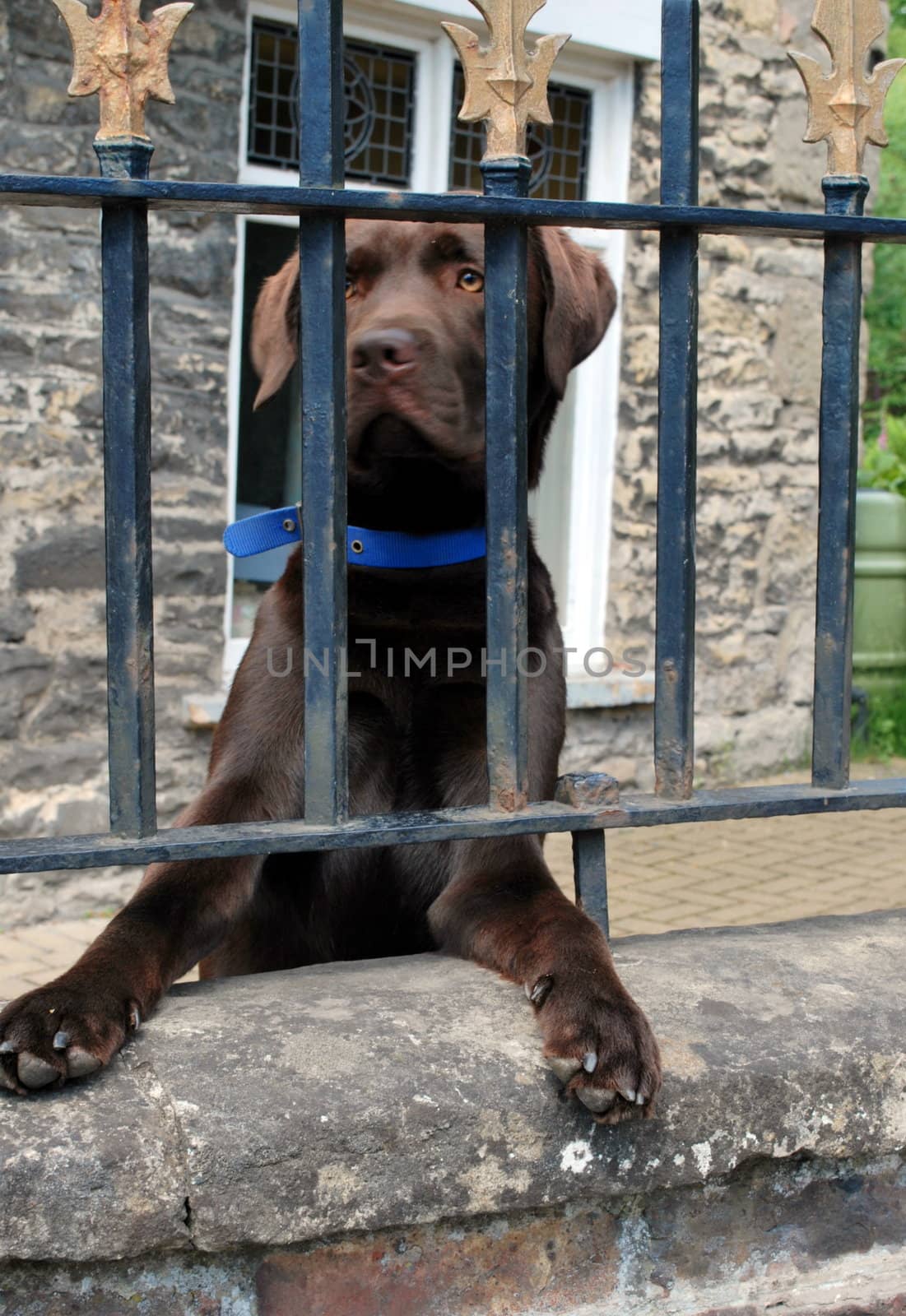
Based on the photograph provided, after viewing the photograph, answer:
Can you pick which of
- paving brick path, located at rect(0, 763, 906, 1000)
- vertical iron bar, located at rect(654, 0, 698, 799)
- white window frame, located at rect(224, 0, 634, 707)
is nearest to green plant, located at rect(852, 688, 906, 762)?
paving brick path, located at rect(0, 763, 906, 1000)

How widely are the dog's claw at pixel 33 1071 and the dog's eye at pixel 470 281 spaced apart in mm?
1714

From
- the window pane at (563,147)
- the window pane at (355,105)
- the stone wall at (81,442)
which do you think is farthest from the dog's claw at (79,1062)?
the window pane at (563,147)

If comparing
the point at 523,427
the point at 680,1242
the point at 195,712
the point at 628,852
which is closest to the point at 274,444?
the point at 195,712

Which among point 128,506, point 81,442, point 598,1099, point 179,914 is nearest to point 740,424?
point 81,442

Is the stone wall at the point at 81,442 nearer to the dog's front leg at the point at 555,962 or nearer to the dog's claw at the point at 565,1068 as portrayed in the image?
the dog's front leg at the point at 555,962

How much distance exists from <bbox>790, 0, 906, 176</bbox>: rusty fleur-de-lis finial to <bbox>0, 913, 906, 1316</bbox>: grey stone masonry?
1052mm

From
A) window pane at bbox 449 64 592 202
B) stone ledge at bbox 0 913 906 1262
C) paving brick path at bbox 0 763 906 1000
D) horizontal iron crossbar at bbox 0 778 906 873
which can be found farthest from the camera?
window pane at bbox 449 64 592 202

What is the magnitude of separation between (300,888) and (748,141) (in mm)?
5242

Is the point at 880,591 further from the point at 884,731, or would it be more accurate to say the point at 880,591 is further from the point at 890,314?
the point at 890,314

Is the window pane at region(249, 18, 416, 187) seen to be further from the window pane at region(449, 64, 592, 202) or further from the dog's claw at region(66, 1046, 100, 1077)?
the dog's claw at region(66, 1046, 100, 1077)

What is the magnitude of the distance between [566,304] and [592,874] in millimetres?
1250

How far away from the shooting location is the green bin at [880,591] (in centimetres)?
759

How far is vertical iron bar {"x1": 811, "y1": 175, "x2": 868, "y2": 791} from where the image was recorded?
1.79 metres

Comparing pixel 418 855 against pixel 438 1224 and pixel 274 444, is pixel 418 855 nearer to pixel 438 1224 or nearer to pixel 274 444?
pixel 438 1224
